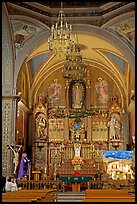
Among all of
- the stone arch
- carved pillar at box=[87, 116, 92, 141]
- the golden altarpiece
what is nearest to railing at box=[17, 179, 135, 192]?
the golden altarpiece

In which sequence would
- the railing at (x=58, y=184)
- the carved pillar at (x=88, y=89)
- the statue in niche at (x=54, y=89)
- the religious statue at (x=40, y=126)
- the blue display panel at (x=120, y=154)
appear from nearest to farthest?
the railing at (x=58, y=184)
the blue display panel at (x=120, y=154)
the religious statue at (x=40, y=126)
the carved pillar at (x=88, y=89)
the statue in niche at (x=54, y=89)

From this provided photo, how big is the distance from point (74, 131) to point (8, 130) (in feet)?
19.0

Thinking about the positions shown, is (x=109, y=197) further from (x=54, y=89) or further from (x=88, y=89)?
(x=54, y=89)

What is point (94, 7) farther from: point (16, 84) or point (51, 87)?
point (51, 87)

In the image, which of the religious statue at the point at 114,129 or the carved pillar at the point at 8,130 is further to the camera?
the religious statue at the point at 114,129

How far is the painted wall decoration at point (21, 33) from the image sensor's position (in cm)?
1527

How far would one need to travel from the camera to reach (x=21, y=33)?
51.5 ft

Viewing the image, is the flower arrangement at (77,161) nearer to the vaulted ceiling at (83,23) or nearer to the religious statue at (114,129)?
the religious statue at (114,129)

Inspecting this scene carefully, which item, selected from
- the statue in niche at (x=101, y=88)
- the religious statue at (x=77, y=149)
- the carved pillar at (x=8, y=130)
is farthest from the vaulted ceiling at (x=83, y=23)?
the religious statue at (x=77, y=149)

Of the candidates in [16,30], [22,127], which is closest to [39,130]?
[22,127]

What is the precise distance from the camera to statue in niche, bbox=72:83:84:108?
2075cm

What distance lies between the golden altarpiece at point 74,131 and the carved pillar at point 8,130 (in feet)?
15.4

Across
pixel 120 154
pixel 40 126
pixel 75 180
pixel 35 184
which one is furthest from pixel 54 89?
pixel 35 184

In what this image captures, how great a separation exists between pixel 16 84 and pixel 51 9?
3462mm
